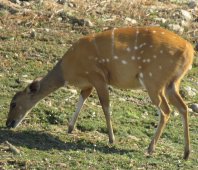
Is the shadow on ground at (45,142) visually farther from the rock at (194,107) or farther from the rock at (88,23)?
the rock at (88,23)

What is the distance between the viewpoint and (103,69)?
11.9 meters

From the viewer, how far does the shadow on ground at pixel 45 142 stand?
36.6 ft

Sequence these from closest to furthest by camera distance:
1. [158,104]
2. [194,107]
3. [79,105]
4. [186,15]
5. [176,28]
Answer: [158,104] → [79,105] → [194,107] → [176,28] → [186,15]

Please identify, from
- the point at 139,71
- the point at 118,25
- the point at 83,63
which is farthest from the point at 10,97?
the point at 118,25

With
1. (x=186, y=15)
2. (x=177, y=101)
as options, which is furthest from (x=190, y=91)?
(x=186, y=15)

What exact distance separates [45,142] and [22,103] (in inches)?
43.8

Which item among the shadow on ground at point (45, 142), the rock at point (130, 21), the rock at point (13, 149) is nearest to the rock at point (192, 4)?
the rock at point (130, 21)

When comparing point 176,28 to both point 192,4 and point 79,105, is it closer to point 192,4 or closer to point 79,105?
point 192,4

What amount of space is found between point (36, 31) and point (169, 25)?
3.01 m

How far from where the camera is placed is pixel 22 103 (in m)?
12.2

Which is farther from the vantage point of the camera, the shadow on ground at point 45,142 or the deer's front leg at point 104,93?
the deer's front leg at point 104,93

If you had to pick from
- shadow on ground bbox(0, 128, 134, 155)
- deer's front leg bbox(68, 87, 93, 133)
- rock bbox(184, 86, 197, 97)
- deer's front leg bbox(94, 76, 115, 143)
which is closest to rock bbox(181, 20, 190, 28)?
rock bbox(184, 86, 197, 97)

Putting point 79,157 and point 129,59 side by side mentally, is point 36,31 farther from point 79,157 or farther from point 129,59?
point 79,157

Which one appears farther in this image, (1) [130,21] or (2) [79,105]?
(1) [130,21]
